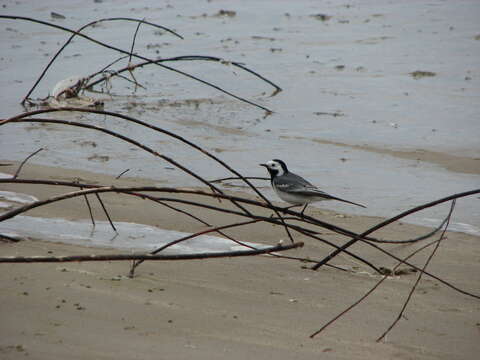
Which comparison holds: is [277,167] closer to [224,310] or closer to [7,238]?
[7,238]

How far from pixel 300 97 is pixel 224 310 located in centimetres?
761

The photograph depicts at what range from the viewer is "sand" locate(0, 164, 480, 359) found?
11.6 ft

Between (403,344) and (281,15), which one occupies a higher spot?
(281,15)

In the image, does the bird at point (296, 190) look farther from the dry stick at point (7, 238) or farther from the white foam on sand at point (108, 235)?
the dry stick at point (7, 238)

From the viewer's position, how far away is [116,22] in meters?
17.4

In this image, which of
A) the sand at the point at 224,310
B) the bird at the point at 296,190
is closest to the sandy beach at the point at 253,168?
the sand at the point at 224,310

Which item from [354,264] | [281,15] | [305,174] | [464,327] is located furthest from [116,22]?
[464,327]

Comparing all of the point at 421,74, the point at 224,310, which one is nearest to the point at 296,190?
the point at 224,310

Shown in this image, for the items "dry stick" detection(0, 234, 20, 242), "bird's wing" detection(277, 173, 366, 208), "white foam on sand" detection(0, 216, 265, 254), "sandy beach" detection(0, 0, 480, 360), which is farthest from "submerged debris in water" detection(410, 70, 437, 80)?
"dry stick" detection(0, 234, 20, 242)

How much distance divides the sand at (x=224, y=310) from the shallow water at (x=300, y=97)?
2160 mm

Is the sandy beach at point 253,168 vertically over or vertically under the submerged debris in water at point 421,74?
under

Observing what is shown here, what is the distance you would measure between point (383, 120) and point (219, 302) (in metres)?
6.52

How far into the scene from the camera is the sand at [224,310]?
140 inches

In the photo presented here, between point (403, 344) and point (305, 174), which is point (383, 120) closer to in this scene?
point (305, 174)
